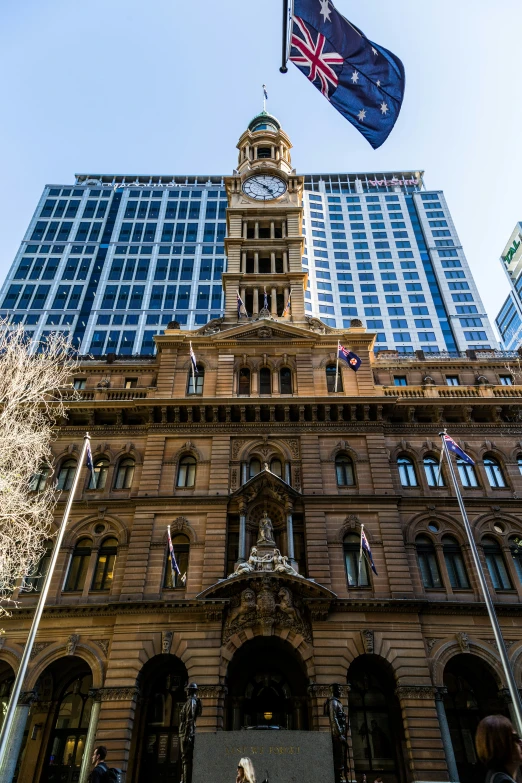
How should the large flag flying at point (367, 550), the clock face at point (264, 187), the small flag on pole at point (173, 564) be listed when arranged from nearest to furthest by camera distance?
the small flag on pole at point (173, 564), the large flag flying at point (367, 550), the clock face at point (264, 187)

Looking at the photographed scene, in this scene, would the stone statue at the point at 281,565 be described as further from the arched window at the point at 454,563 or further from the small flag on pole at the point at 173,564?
the arched window at the point at 454,563

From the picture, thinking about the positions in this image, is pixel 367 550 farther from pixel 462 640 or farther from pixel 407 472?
pixel 407 472

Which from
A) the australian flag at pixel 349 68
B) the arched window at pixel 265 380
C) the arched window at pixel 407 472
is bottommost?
the australian flag at pixel 349 68

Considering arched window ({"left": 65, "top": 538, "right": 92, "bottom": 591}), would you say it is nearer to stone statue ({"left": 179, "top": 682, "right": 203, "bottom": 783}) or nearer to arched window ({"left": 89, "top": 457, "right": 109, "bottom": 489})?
arched window ({"left": 89, "top": 457, "right": 109, "bottom": 489})

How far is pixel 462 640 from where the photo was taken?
25062 millimetres

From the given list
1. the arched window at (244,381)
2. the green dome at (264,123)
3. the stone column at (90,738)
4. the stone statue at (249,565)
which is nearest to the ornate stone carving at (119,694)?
the stone column at (90,738)

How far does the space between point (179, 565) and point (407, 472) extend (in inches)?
558

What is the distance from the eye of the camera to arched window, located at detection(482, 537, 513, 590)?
27473mm

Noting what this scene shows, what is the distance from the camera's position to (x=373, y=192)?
10169 cm

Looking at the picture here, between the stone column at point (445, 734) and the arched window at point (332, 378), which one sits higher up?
the arched window at point (332, 378)

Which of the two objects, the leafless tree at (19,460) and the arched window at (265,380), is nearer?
the leafless tree at (19,460)

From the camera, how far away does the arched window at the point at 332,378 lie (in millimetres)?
34188

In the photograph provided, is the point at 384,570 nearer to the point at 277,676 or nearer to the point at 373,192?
the point at 277,676

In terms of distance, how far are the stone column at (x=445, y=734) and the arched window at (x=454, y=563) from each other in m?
5.34
